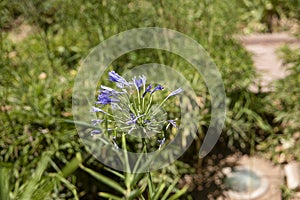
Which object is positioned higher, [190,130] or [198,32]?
[198,32]

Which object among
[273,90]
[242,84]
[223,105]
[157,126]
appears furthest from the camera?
[273,90]

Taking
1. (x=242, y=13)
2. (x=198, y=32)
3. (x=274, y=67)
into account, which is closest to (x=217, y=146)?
(x=198, y=32)

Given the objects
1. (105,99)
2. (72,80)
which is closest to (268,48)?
(72,80)

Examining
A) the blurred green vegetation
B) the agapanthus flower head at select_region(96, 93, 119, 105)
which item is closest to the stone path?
the blurred green vegetation

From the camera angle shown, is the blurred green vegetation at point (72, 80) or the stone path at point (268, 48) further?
the stone path at point (268, 48)

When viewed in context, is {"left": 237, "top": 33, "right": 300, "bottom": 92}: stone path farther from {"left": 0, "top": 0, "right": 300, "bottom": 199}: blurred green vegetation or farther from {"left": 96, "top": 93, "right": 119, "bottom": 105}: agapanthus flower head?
{"left": 96, "top": 93, "right": 119, "bottom": 105}: agapanthus flower head

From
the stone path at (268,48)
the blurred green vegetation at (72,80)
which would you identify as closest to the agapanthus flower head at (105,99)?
the blurred green vegetation at (72,80)

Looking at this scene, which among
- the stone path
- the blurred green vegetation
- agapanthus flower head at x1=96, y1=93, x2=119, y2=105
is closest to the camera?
agapanthus flower head at x1=96, y1=93, x2=119, y2=105

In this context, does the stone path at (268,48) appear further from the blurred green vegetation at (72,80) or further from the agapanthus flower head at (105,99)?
the agapanthus flower head at (105,99)

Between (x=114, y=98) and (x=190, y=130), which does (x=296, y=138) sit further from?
(x=114, y=98)
